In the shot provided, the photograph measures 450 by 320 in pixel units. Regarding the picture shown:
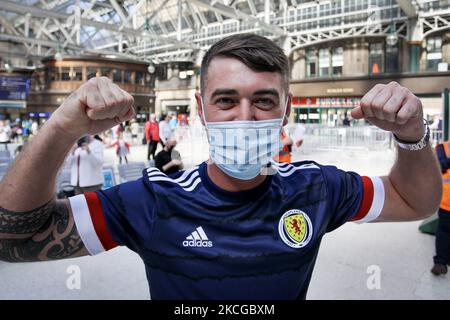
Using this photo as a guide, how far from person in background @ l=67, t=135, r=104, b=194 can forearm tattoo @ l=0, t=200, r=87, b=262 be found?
14.7 feet

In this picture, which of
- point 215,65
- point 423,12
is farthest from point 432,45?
point 215,65

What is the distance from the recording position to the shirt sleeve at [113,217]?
123 centimetres

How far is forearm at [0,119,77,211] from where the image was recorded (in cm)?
104

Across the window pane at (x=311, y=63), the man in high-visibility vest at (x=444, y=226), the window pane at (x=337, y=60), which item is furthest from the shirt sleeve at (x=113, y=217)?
the window pane at (x=311, y=63)

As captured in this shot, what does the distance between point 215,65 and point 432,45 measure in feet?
78.4

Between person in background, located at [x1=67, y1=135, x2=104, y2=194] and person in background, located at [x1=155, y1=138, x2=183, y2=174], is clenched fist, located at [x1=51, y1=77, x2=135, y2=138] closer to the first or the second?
person in background, located at [x1=67, y1=135, x2=104, y2=194]

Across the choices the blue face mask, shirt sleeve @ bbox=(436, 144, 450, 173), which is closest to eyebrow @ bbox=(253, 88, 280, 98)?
the blue face mask

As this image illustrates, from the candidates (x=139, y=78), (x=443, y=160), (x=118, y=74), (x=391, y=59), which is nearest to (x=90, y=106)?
(x=443, y=160)

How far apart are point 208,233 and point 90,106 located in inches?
23.0

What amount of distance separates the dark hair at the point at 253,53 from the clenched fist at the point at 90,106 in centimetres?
44

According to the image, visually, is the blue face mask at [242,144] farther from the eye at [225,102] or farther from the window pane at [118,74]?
the window pane at [118,74]

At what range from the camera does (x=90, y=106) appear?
102 cm

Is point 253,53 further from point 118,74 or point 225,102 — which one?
point 118,74

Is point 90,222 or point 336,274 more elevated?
point 90,222
